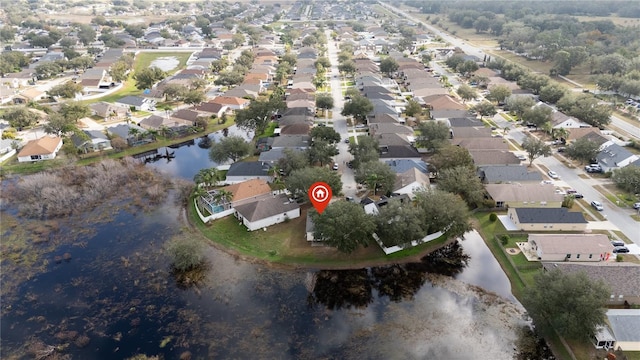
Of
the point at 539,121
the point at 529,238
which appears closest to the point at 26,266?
the point at 529,238

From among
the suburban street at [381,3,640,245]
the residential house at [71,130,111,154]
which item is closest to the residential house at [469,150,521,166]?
the suburban street at [381,3,640,245]

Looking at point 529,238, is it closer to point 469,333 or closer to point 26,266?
point 469,333

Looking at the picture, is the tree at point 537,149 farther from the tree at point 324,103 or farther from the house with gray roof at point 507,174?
the tree at point 324,103

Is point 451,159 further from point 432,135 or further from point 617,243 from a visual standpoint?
point 617,243

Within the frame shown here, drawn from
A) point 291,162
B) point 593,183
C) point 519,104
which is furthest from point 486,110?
point 291,162

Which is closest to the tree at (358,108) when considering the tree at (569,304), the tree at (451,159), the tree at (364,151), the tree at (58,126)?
the tree at (364,151)
